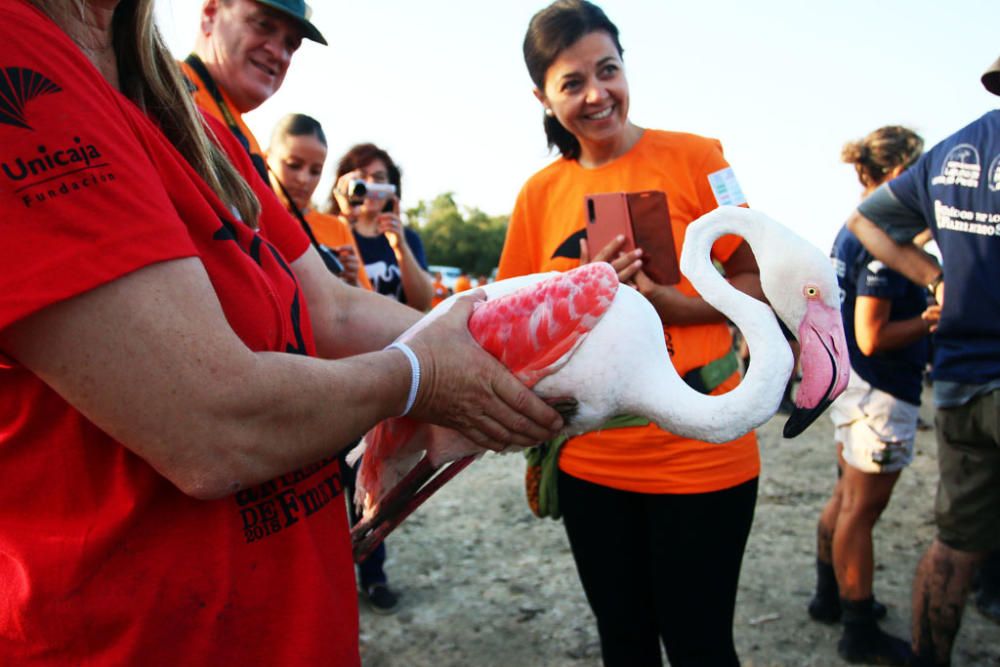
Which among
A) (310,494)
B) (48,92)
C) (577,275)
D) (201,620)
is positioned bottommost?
(201,620)

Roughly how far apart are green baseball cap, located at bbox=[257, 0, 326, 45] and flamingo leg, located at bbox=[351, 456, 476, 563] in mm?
1531

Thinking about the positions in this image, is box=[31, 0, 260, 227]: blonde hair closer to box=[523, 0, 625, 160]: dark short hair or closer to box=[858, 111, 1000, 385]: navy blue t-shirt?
box=[523, 0, 625, 160]: dark short hair

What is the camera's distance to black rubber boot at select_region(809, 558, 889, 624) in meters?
3.23

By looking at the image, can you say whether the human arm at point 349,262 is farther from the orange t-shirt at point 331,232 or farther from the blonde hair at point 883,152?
the blonde hair at point 883,152

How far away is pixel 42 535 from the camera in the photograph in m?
0.94

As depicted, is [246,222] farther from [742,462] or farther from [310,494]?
[742,462]

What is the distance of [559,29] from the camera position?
2145mm

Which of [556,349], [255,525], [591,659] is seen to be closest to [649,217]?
[556,349]

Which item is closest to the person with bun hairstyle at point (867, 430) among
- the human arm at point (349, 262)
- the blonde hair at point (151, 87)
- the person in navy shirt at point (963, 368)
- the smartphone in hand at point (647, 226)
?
the person in navy shirt at point (963, 368)

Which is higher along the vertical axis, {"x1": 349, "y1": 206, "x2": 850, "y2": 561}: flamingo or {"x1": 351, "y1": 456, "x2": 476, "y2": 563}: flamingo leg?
{"x1": 349, "y1": 206, "x2": 850, "y2": 561}: flamingo

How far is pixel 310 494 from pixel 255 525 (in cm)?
12

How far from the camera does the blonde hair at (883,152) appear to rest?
352 centimetres

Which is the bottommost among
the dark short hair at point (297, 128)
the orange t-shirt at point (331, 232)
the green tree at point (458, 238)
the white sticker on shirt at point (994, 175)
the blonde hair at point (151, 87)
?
the green tree at point (458, 238)

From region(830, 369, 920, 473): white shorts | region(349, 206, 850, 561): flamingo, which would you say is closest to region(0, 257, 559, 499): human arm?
region(349, 206, 850, 561): flamingo
